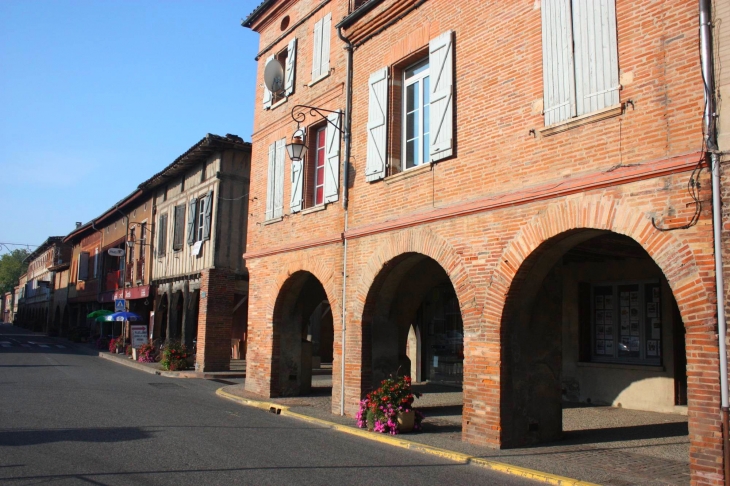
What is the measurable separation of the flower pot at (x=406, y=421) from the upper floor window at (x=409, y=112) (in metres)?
3.97

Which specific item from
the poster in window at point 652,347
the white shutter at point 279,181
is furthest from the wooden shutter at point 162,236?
the poster in window at point 652,347

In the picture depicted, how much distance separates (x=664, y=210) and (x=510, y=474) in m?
3.41

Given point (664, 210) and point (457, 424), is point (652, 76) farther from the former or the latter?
point (457, 424)

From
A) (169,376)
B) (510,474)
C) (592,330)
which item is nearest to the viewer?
(510,474)

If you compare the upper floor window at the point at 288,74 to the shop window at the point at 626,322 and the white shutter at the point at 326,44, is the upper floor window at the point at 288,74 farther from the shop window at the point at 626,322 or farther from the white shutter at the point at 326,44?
the shop window at the point at 626,322

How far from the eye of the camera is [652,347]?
12.0 m

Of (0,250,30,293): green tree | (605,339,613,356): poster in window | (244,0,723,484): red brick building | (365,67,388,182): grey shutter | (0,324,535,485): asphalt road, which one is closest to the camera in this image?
(244,0,723,484): red brick building

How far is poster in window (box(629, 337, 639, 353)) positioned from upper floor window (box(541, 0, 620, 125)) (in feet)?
21.2

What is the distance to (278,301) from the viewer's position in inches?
559

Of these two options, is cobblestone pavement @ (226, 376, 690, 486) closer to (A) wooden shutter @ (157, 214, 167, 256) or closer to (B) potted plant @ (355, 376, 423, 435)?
(B) potted plant @ (355, 376, 423, 435)

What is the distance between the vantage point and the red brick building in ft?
21.4

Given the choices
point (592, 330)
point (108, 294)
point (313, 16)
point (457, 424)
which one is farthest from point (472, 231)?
point (108, 294)

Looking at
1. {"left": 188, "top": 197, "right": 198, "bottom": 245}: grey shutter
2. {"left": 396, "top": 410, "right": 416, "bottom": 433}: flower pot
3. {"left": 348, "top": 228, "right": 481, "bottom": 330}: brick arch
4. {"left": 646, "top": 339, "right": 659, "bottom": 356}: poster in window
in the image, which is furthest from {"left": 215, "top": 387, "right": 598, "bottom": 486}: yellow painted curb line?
{"left": 188, "top": 197, "right": 198, "bottom": 245}: grey shutter

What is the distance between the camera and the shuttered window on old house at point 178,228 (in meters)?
23.7
